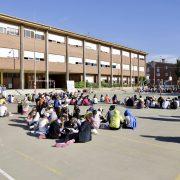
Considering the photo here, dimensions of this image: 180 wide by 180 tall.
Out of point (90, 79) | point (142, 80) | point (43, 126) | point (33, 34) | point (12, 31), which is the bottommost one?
point (43, 126)

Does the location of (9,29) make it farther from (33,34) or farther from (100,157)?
(100,157)

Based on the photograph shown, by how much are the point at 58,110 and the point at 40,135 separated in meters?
5.14

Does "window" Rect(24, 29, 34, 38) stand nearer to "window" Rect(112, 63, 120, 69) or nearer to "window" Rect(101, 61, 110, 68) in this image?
"window" Rect(101, 61, 110, 68)

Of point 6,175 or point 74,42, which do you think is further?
point 74,42

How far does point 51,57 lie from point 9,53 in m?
9.98

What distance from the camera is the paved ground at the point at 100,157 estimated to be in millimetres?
9945

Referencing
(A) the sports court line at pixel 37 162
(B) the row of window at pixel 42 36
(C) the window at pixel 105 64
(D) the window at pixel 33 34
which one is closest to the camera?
(A) the sports court line at pixel 37 162

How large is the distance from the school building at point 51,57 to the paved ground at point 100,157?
35909mm

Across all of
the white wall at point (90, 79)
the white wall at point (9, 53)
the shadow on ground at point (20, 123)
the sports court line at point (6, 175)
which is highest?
the white wall at point (9, 53)

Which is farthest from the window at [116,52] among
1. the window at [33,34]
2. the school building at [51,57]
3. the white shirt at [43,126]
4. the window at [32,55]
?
the white shirt at [43,126]

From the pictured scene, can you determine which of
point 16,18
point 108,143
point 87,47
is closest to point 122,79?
point 87,47

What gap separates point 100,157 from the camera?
39.1ft

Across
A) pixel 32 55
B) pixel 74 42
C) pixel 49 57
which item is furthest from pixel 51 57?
pixel 74 42

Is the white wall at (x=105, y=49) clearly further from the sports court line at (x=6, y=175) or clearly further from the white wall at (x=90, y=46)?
the sports court line at (x=6, y=175)
